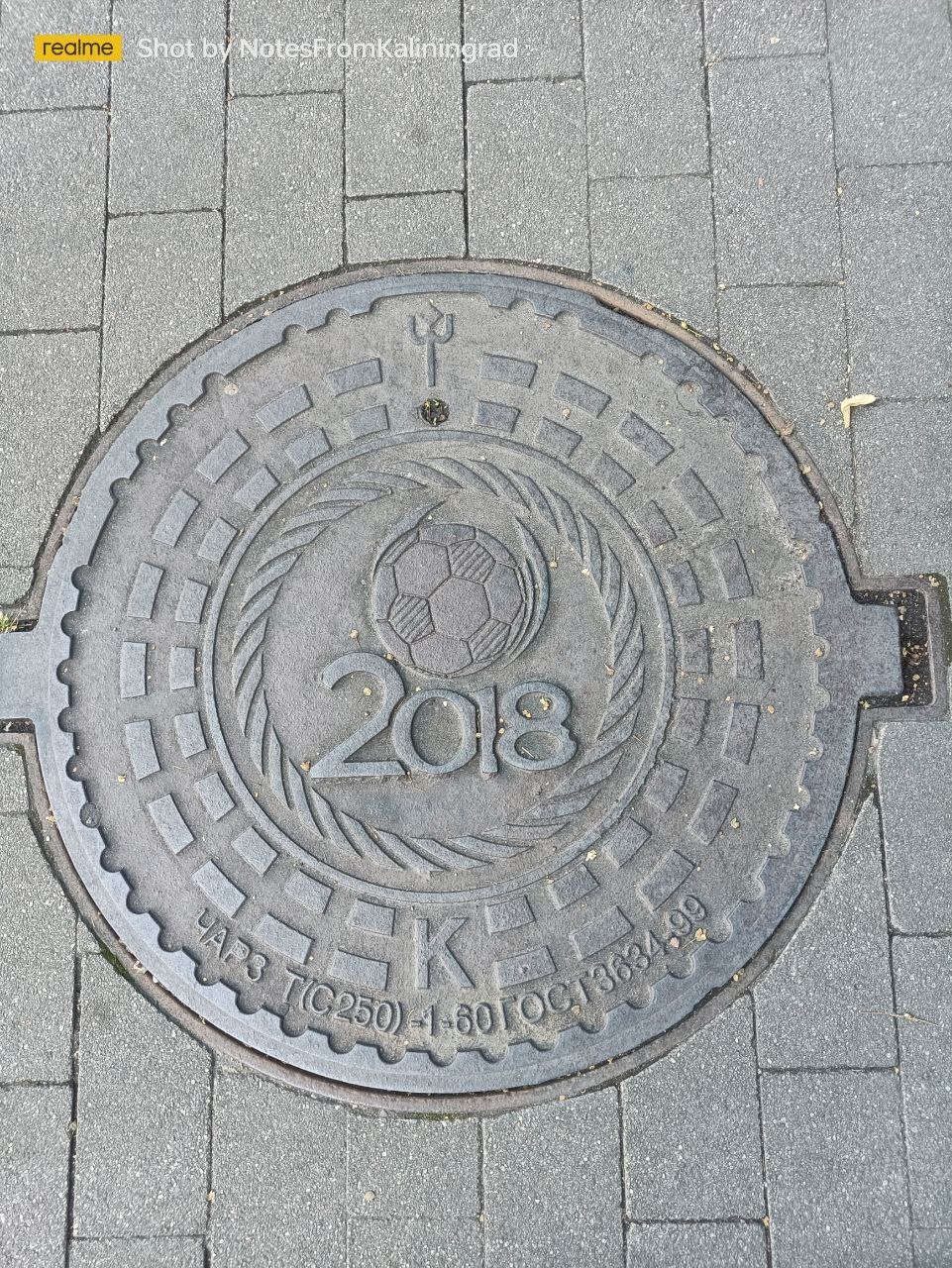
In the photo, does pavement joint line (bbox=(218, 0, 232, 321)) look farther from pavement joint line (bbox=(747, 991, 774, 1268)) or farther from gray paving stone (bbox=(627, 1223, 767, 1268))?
gray paving stone (bbox=(627, 1223, 767, 1268))

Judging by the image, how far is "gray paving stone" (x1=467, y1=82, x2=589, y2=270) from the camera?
3141 millimetres

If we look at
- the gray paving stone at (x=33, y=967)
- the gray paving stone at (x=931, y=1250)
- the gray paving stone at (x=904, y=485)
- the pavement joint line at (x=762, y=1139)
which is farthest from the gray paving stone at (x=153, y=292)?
the gray paving stone at (x=931, y=1250)

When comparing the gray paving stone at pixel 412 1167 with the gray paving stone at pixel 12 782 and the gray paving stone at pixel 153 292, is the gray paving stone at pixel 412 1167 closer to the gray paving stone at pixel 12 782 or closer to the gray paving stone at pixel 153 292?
the gray paving stone at pixel 12 782

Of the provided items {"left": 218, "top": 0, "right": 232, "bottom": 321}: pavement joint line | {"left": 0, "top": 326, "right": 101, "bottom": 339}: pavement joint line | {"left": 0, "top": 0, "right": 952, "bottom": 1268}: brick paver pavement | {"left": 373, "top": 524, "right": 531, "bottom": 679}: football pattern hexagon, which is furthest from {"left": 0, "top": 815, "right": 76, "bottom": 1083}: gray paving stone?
{"left": 218, "top": 0, "right": 232, "bottom": 321}: pavement joint line

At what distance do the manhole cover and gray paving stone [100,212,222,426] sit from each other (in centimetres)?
19

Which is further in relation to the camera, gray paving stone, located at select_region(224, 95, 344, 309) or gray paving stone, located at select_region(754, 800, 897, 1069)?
gray paving stone, located at select_region(224, 95, 344, 309)

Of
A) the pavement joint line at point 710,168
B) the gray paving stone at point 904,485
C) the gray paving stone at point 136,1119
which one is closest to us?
the gray paving stone at point 136,1119

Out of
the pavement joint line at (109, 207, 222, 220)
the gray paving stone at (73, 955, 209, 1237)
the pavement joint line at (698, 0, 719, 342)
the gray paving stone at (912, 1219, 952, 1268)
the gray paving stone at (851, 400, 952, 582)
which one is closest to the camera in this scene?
the gray paving stone at (912, 1219, 952, 1268)

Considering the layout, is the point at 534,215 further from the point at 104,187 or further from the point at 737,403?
the point at 104,187

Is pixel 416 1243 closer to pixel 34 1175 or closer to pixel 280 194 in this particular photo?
pixel 34 1175

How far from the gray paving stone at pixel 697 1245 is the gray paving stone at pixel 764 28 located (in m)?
3.70

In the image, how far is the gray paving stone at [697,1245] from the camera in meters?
2.71

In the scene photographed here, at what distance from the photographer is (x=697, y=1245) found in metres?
2.72

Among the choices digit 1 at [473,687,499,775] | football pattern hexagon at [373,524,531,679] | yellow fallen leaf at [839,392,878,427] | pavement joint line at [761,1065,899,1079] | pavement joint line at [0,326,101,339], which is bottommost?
pavement joint line at [761,1065,899,1079]
